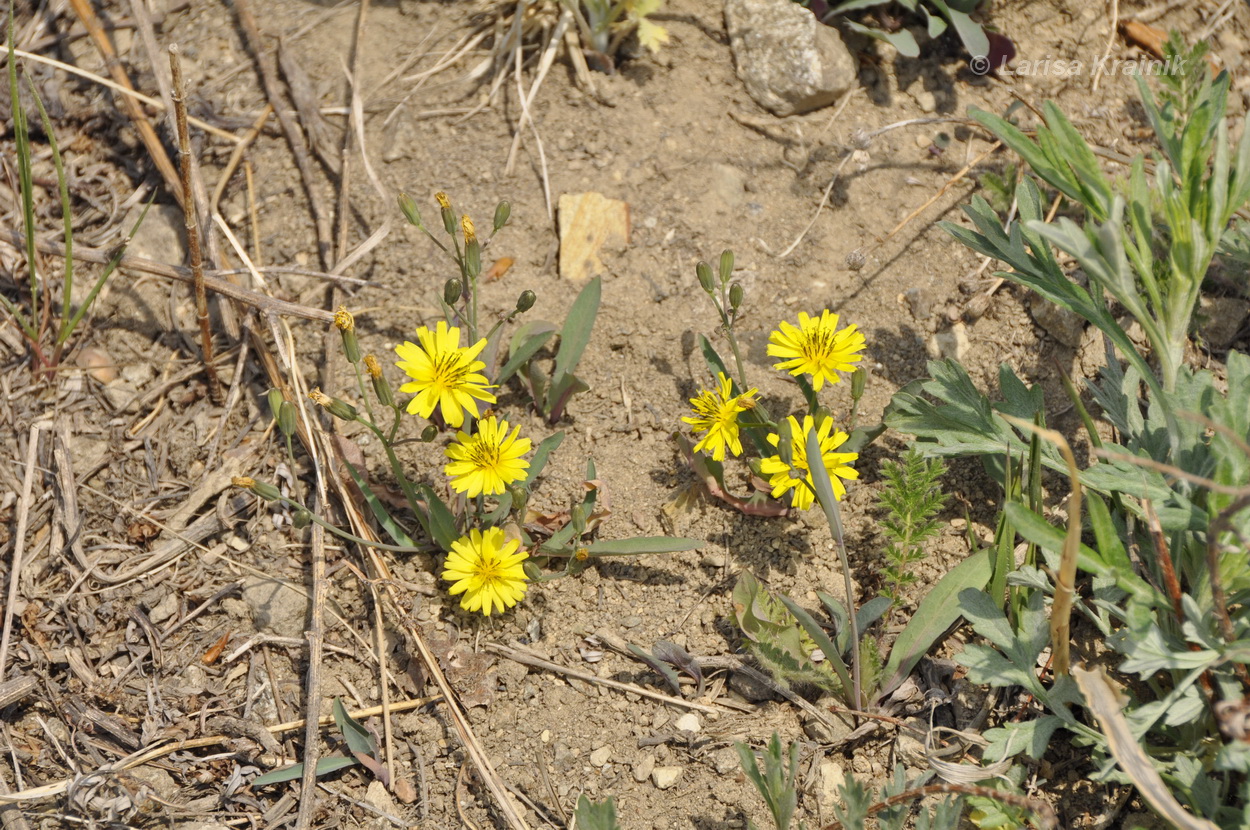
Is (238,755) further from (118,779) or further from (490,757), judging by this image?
(490,757)

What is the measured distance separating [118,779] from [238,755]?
0.98 ft

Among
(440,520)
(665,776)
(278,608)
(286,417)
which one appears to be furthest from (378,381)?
(665,776)

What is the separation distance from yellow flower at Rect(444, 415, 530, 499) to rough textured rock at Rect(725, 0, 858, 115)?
1702mm

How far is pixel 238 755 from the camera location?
258cm

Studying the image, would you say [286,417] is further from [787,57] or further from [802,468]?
[787,57]

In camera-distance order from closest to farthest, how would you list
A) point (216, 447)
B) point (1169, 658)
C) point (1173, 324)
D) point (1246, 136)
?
point (1169, 658), point (1246, 136), point (1173, 324), point (216, 447)

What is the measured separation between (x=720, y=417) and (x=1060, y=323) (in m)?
1.19

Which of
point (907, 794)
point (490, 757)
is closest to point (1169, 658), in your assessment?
point (907, 794)

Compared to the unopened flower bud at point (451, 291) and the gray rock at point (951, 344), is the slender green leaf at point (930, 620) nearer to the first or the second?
the gray rock at point (951, 344)

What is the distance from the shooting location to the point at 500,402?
3107 millimetres

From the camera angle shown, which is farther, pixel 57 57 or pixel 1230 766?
pixel 57 57

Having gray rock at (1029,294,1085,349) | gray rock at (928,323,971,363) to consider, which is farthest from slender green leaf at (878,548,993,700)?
gray rock at (1029,294,1085,349)

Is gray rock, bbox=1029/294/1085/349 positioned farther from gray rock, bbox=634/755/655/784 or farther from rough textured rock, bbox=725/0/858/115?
gray rock, bbox=634/755/655/784

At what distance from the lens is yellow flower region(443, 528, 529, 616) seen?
101 inches
